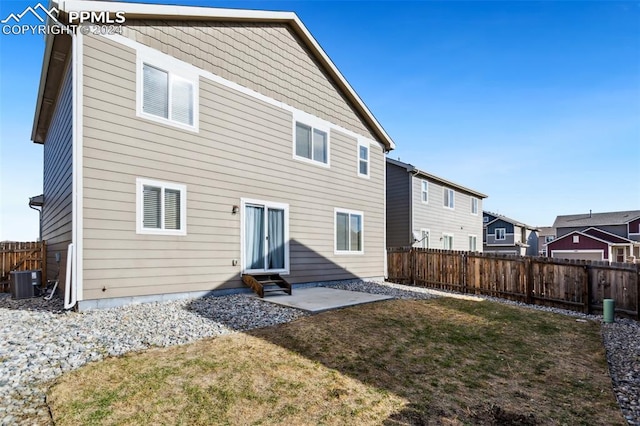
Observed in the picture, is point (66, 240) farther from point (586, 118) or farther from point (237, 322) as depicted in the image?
point (586, 118)

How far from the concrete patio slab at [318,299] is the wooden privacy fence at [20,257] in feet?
23.6

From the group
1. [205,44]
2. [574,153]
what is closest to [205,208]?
[205,44]

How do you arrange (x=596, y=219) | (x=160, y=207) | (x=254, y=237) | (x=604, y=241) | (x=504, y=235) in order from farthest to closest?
(x=596, y=219), (x=504, y=235), (x=604, y=241), (x=254, y=237), (x=160, y=207)

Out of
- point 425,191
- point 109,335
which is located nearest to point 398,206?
point 425,191

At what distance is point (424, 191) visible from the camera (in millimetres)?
19812

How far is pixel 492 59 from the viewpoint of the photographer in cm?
1342

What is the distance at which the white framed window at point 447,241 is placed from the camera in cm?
2128

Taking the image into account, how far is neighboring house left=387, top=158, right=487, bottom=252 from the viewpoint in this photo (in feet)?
61.4

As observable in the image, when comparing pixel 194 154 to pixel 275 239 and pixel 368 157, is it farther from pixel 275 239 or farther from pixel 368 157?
pixel 368 157

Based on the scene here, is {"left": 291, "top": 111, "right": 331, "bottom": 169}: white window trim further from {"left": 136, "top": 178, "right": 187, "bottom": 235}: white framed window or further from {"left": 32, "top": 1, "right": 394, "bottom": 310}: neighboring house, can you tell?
{"left": 136, "top": 178, "right": 187, "bottom": 235}: white framed window

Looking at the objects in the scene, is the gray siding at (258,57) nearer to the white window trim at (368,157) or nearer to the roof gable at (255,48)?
the roof gable at (255,48)

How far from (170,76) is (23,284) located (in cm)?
613

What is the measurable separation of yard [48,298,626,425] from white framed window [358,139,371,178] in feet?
25.9

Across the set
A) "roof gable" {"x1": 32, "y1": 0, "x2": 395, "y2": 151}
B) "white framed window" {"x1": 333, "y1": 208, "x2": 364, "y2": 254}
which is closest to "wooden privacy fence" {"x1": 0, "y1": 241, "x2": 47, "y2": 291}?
"roof gable" {"x1": 32, "y1": 0, "x2": 395, "y2": 151}
